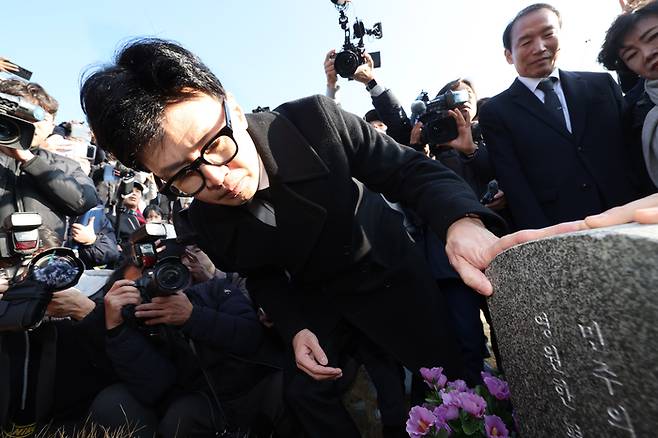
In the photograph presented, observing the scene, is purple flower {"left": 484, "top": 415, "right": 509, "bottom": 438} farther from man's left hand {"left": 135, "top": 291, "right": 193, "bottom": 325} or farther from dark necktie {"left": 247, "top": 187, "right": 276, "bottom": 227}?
man's left hand {"left": 135, "top": 291, "right": 193, "bottom": 325}

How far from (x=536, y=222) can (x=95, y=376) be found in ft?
9.10

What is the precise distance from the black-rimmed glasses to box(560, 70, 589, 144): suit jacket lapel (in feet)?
6.44

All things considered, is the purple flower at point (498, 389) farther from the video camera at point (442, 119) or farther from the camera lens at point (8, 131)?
the camera lens at point (8, 131)

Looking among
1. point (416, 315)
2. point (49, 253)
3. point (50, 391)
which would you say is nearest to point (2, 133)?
point (49, 253)

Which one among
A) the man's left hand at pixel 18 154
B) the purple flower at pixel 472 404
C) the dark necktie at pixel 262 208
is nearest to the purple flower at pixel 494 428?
the purple flower at pixel 472 404

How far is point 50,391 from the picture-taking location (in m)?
2.19

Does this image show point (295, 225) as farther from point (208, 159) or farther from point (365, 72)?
point (365, 72)

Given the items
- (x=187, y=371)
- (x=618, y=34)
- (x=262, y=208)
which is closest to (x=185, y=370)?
(x=187, y=371)

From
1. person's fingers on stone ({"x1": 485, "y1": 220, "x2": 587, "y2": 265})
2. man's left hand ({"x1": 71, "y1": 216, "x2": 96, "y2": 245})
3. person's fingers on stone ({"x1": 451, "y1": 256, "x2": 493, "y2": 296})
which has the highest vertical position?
person's fingers on stone ({"x1": 485, "y1": 220, "x2": 587, "y2": 265})

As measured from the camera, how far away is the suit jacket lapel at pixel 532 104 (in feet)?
7.53

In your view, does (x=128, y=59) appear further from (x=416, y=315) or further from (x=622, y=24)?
(x=622, y=24)

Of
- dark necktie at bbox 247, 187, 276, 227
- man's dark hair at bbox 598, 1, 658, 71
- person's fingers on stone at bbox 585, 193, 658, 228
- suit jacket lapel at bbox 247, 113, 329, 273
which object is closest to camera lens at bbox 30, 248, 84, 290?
dark necktie at bbox 247, 187, 276, 227

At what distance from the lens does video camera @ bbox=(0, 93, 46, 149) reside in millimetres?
2324

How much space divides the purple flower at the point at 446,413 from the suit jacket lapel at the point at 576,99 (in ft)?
5.98
